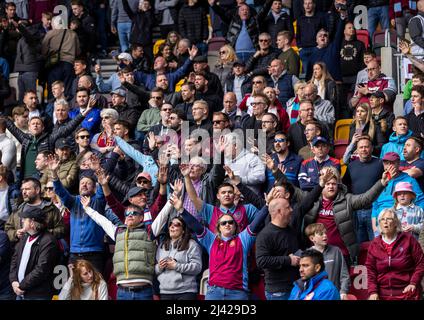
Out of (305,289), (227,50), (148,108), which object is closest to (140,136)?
(148,108)

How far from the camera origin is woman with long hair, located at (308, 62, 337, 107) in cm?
1814

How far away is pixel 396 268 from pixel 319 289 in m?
1.12

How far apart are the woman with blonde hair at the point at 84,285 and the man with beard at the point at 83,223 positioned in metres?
0.65

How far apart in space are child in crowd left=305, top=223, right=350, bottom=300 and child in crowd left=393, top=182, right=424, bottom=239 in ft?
3.03

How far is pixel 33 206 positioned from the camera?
16.2 m

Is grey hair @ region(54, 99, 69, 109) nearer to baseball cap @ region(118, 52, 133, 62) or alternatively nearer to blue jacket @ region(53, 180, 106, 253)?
baseball cap @ region(118, 52, 133, 62)

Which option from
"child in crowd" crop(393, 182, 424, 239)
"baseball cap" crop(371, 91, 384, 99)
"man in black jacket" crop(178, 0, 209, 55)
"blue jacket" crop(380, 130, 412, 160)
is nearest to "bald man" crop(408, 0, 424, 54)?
"baseball cap" crop(371, 91, 384, 99)

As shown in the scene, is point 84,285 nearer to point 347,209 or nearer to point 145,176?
point 145,176

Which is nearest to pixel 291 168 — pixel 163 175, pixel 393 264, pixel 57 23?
pixel 163 175

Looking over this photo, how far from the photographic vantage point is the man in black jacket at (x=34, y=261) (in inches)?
597

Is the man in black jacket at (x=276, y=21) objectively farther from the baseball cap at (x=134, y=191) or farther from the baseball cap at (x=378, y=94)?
the baseball cap at (x=134, y=191)

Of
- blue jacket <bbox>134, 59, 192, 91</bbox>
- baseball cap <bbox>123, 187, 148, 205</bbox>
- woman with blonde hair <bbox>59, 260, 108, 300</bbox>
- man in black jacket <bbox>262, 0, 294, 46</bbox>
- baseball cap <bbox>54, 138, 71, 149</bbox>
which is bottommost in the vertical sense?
woman with blonde hair <bbox>59, 260, 108, 300</bbox>

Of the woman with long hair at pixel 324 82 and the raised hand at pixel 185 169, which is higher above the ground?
the woman with long hair at pixel 324 82

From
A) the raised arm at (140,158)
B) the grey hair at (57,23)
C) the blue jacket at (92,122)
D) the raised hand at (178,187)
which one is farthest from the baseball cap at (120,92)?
the raised hand at (178,187)
